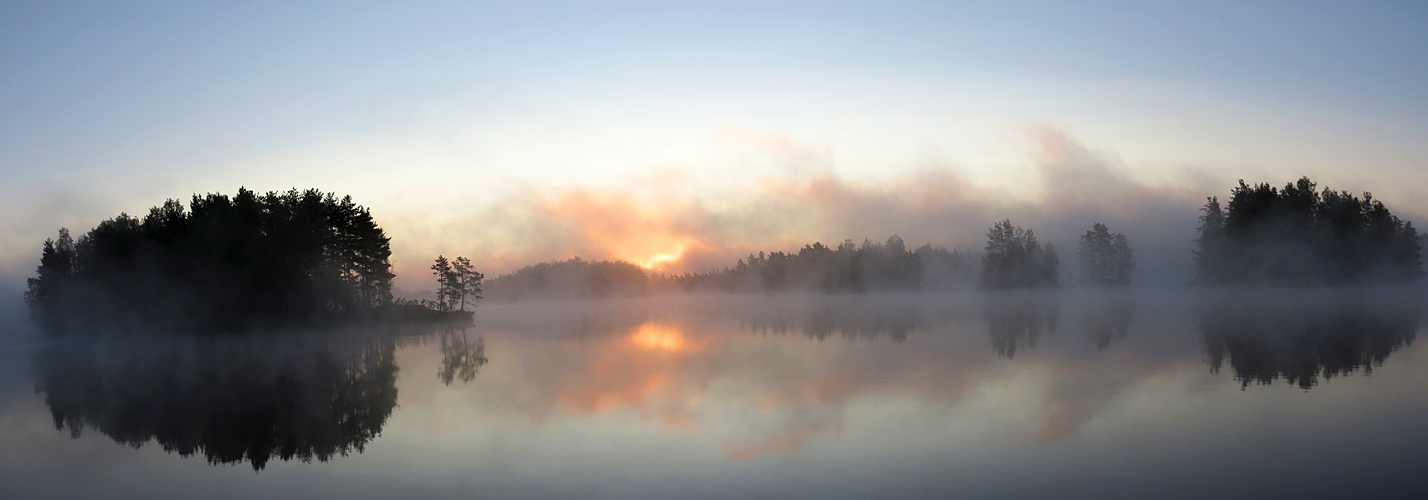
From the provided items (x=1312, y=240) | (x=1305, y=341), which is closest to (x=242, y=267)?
(x=1305, y=341)

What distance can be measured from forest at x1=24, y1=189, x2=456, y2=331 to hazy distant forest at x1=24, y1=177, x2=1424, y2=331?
11cm

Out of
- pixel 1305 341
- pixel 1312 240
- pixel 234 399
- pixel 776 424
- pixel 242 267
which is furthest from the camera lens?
pixel 1312 240

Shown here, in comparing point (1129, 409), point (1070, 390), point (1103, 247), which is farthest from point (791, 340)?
point (1103, 247)

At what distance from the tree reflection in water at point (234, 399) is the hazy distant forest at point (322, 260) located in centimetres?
1003

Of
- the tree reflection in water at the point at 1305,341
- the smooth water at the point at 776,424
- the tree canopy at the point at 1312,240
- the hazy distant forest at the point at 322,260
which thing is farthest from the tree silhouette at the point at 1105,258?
the smooth water at the point at 776,424

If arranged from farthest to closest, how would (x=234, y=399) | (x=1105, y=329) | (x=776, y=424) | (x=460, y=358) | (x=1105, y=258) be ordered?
(x=1105, y=258)
(x=1105, y=329)
(x=460, y=358)
(x=234, y=399)
(x=776, y=424)

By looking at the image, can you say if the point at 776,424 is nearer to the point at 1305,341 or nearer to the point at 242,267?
the point at 1305,341

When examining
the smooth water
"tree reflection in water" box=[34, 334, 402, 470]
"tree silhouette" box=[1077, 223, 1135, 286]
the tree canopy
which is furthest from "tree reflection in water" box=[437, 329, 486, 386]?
"tree silhouette" box=[1077, 223, 1135, 286]

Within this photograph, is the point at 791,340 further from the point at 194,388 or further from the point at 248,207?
the point at 248,207

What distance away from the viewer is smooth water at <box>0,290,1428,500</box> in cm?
1086

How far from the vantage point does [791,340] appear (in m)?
36.6

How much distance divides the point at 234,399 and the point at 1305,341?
35.8 m

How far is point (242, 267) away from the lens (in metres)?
48.2

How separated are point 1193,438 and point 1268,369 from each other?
33.3ft
